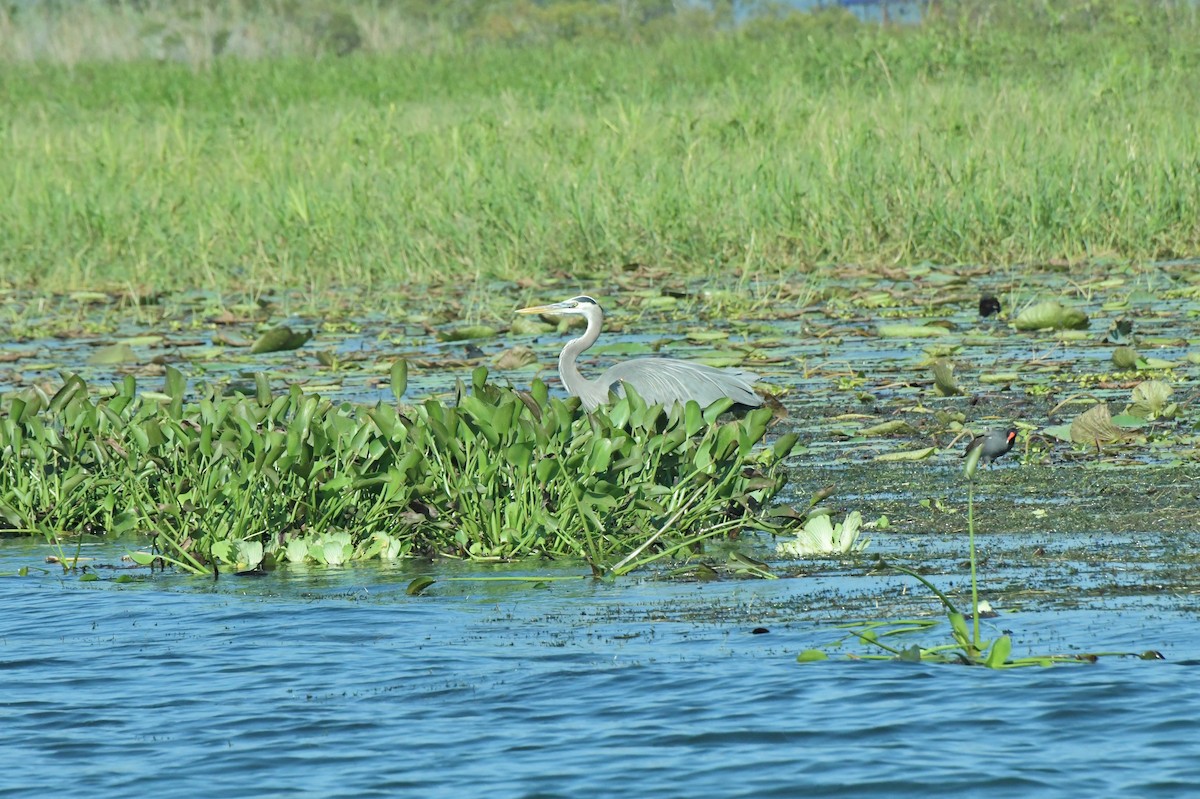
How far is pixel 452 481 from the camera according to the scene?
598 cm

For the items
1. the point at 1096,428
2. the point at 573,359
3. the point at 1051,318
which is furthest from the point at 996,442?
the point at 1051,318

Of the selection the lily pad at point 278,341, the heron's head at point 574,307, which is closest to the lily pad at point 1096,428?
the heron's head at point 574,307

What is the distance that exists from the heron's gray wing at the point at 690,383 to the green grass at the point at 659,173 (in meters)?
4.83

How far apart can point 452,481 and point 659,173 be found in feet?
24.9

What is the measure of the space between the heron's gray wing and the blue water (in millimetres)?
1868

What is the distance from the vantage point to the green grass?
1226 cm

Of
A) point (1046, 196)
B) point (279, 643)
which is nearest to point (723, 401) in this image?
point (279, 643)

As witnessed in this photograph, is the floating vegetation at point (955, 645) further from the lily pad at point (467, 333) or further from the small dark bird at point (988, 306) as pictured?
the lily pad at point (467, 333)

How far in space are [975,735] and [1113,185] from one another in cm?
872

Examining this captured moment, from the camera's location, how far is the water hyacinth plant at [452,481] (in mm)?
5797

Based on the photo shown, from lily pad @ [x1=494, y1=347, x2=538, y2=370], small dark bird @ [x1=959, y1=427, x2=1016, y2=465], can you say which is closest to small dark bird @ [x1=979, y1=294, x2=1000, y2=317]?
lily pad @ [x1=494, y1=347, x2=538, y2=370]

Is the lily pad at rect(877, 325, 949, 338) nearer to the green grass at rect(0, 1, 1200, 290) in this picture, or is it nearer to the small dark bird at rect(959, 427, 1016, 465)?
the green grass at rect(0, 1, 1200, 290)

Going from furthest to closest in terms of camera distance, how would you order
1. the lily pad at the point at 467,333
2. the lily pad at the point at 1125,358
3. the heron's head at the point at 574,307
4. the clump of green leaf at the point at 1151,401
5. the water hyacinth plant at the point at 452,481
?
the lily pad at the point at 467,333
the lily pad at the point at 1125,358
the heron's head at the point at 574,307
the clump of green leaf at the point at 1151,401
the water hyacinth plant at the point at 452,481

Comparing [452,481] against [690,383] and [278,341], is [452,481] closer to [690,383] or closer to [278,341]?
[690,383]
